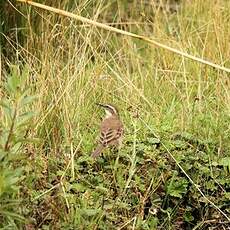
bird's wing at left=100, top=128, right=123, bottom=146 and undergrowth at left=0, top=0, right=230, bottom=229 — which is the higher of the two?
bird's wing at left=100, top=128, right=123, bottom=146

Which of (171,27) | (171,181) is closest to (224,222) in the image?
(171,181)

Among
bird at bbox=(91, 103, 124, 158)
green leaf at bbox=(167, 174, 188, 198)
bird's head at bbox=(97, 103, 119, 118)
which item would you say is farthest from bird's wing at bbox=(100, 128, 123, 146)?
green leaf at bbox=(167, 174, 188, 198)

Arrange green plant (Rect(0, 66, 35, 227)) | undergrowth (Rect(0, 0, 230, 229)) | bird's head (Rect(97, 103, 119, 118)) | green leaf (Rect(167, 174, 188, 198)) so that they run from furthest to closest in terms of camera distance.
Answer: bird's head (Rect(97, 103, 119, 118)) < green leaf (Rect(167, 174, 188, 198)) < undergrowth (Rect(0, 0, 230, 229)) < green plant (Rect(0, 66, 35, 227))

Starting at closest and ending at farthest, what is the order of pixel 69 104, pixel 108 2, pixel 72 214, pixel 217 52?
pixel 72 214 < pixel 69 104 < pixel 217 52 < pixel 108 2

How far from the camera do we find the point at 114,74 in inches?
238

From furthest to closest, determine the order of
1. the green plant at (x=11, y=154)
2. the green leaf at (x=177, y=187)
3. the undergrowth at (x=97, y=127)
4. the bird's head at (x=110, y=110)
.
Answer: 1. the bird's head at (x=110, y=110)
2. the green leaf at (x=177, y=187)
3. the undergrowth at (x=97, y=127)
4. the green plant at (x=11, y=154)

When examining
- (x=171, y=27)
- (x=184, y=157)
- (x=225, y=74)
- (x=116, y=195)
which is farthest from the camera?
(x=171, y=27)

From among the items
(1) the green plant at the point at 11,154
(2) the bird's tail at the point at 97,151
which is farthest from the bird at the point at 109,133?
(1) the green plant at the point at 11,154

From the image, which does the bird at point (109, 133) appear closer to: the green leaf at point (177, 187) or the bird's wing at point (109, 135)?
the bird's wing at point (109, 135)

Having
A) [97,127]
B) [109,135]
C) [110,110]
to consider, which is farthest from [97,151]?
[97,127]

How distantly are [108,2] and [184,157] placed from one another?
326 centimetres

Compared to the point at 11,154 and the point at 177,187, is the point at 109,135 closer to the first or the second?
the point at 177,187

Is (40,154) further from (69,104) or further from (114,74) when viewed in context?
(114,74)

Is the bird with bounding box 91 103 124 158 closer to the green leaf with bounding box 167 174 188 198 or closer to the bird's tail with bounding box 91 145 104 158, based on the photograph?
the bird's tail with bounding box 91 145 104 158
